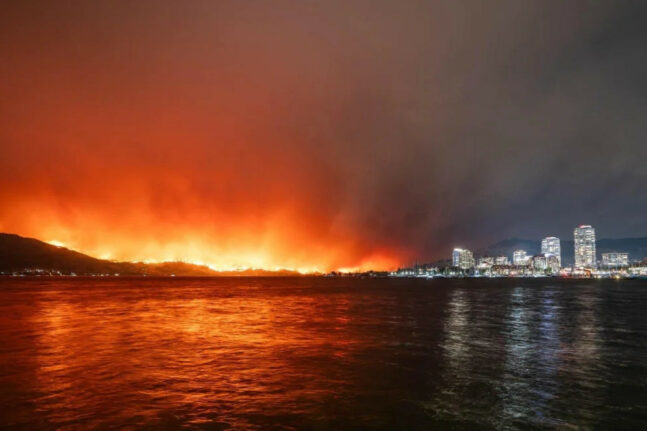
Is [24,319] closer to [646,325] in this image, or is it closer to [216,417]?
[216,417]

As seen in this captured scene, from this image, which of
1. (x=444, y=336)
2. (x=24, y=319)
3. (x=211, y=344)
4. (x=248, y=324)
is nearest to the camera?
(x=211, y=344)

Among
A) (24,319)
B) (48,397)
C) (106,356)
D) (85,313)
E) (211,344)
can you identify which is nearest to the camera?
(48,397)

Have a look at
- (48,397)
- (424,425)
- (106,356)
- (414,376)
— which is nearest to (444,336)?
(414,376)

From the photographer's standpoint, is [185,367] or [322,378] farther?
[185,367]

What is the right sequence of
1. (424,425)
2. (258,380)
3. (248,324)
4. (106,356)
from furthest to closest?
(248,324) < (106,356) < (258,380) < (424,425)

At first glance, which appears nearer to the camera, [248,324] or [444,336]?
[444,336]

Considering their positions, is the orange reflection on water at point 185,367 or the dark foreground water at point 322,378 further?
the orange reflection on water at point 185,367

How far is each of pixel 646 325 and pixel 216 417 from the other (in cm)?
4513

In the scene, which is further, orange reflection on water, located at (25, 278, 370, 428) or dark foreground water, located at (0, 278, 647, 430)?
orange reflection on water, located at (25, 278, 370, 428)

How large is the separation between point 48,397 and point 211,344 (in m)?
13.5

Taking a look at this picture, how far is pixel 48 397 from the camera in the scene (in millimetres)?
18062

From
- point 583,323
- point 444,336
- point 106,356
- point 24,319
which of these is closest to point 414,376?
point 444,336

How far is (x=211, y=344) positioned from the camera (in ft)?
102

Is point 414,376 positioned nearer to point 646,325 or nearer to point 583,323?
point 583,323
